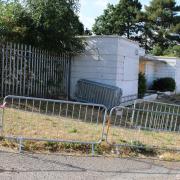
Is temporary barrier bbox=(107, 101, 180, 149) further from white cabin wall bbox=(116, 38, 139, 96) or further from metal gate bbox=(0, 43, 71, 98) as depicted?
white cabin wall bbox=(116, 38, 139, 96)

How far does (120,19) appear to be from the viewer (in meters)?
55.7

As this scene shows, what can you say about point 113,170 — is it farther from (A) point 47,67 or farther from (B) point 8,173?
(A) point 47,67

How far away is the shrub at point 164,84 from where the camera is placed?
102 feet

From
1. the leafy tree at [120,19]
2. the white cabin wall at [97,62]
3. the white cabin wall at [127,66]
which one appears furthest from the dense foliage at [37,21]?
the leafy tree at [120,19]

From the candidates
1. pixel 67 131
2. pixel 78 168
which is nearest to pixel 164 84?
pixel 67 131

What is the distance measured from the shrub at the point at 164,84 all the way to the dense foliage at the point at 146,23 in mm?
23466

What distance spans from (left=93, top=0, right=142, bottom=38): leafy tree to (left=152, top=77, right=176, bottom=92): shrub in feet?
80.6

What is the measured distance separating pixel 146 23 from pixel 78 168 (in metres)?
52.3

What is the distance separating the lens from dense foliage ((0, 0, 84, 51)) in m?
15.8

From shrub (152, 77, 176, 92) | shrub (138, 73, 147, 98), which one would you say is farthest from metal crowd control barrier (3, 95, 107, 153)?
shrub (152, 77, 176, 92)

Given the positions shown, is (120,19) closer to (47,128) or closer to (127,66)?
(127,66)

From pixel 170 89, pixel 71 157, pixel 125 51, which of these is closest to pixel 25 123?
pixel 71 157

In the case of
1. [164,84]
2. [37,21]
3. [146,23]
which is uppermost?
[146,23]

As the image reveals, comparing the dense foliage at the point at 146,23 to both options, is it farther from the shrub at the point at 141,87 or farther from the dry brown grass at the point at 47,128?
the dry brown grass at the point at 47,128
